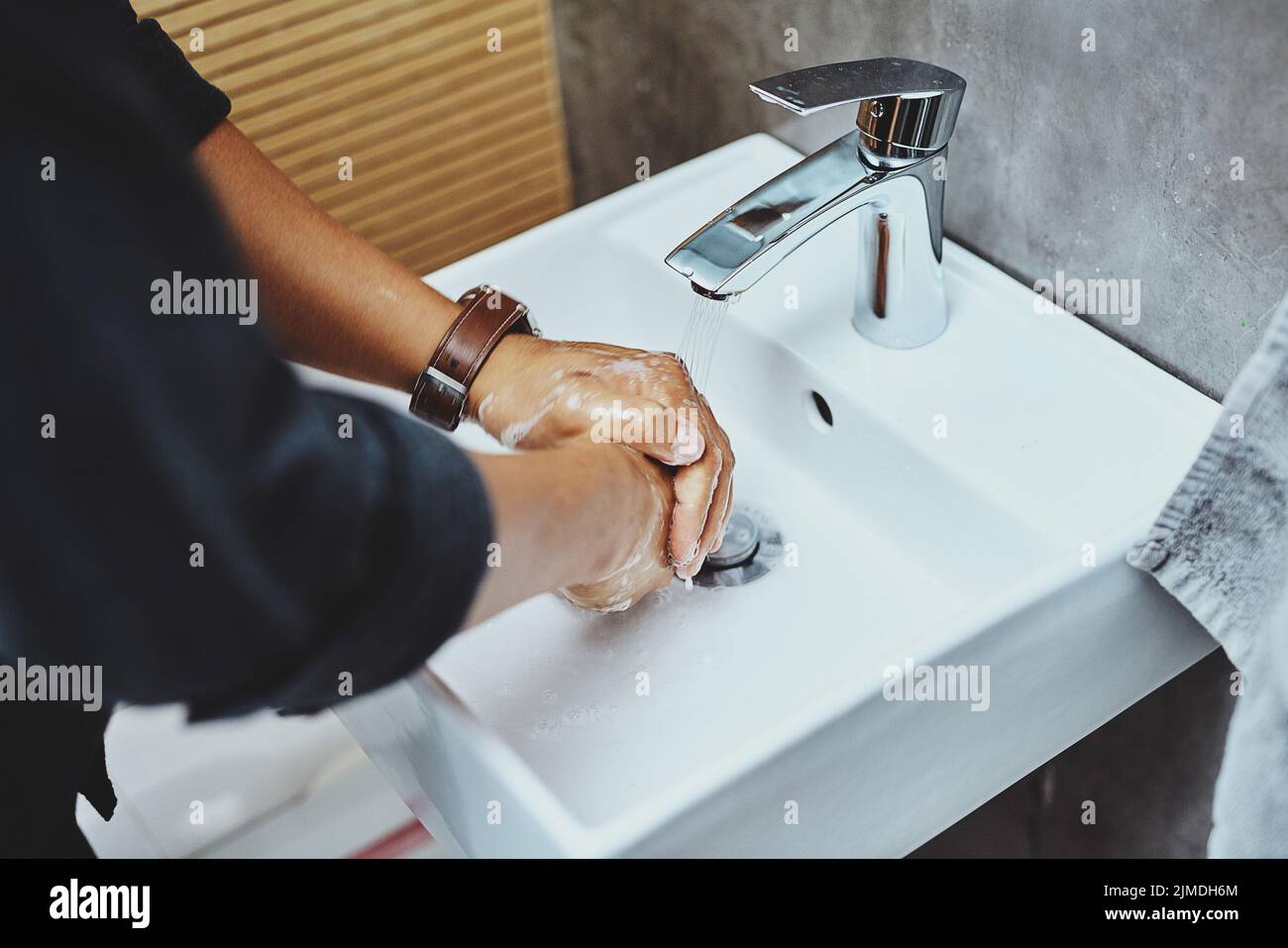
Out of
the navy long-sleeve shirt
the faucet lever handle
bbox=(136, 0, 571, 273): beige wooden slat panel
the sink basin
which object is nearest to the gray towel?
the sink basin

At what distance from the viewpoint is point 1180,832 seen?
0.91 meters

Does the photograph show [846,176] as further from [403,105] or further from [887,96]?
[403,105]

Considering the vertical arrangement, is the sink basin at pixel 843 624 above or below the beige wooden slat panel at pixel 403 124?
below

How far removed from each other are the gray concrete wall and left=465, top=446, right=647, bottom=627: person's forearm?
0.34 metres

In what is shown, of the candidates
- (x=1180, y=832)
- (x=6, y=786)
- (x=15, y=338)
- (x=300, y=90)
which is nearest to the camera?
(x=15, y=338)

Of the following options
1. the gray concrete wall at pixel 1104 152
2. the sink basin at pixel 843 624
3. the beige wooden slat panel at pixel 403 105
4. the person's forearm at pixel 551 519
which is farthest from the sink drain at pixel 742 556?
the beige wooden slat panel at pixel 403 105

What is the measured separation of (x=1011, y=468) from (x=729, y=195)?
1.16 feet

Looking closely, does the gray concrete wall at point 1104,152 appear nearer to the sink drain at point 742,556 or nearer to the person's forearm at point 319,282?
the sink drain at point 742,556

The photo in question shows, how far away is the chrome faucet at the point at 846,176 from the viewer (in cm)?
67

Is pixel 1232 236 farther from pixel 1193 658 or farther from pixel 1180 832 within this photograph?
pixel 1180 832

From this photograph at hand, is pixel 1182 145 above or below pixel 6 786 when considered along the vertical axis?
above

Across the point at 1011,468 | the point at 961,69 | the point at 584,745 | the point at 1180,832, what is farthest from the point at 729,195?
the point at 1180,832

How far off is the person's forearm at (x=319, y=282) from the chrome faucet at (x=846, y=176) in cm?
18

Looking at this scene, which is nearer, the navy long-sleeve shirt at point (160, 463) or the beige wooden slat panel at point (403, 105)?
the navy long-sleeve shirt at point (160, 463)
